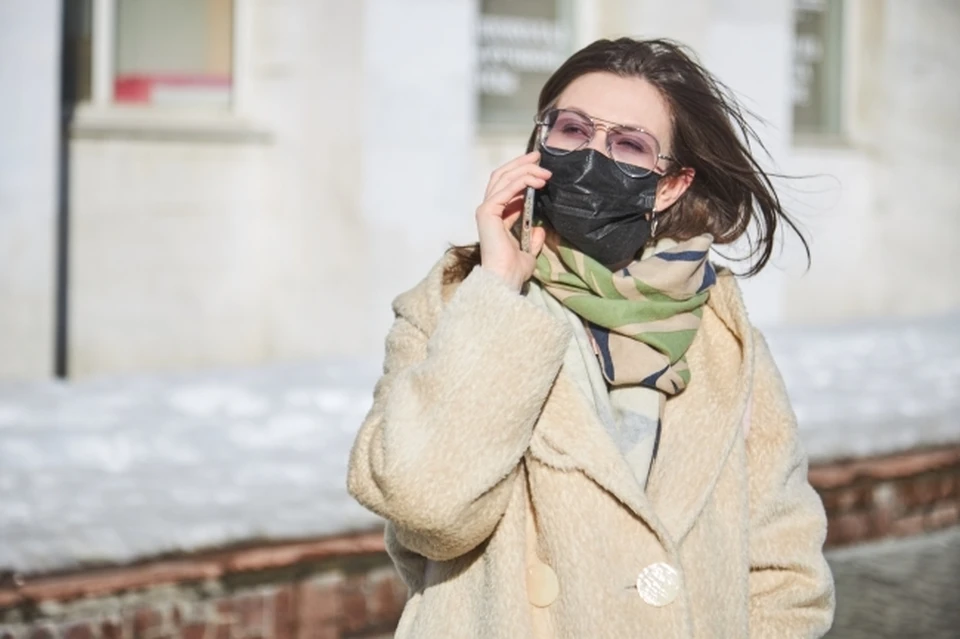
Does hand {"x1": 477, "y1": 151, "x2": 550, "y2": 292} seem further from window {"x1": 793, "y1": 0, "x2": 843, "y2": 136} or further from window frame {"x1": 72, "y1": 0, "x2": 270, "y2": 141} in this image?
window {"x1": 793, "y1": 0, "x2": 843, "y2": 136}

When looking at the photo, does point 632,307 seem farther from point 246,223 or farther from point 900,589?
point 246,223

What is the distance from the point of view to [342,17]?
27.3 feet

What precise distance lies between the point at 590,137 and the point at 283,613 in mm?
2550

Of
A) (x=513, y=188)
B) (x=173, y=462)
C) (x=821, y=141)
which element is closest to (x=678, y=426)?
(x=513, y=188)

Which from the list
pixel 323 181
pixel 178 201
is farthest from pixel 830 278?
pixel 178 201

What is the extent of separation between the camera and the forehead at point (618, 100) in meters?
2.09

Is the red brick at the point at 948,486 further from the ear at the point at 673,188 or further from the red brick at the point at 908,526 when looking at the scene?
the ear at the point at 673,188

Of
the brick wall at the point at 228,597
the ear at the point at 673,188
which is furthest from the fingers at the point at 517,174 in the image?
the brick wall at the point at 228,597

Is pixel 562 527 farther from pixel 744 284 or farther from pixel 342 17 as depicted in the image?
pixel 744 284

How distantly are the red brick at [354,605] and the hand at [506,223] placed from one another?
253 cm

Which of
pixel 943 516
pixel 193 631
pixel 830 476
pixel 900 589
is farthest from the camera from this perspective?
pixel 943 516

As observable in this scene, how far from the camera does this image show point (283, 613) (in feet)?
13.8

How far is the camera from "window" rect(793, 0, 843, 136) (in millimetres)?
11914

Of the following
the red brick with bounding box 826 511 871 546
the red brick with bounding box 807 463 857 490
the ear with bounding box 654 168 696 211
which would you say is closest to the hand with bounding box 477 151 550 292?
the ear with bounding box 654 168 696 211
